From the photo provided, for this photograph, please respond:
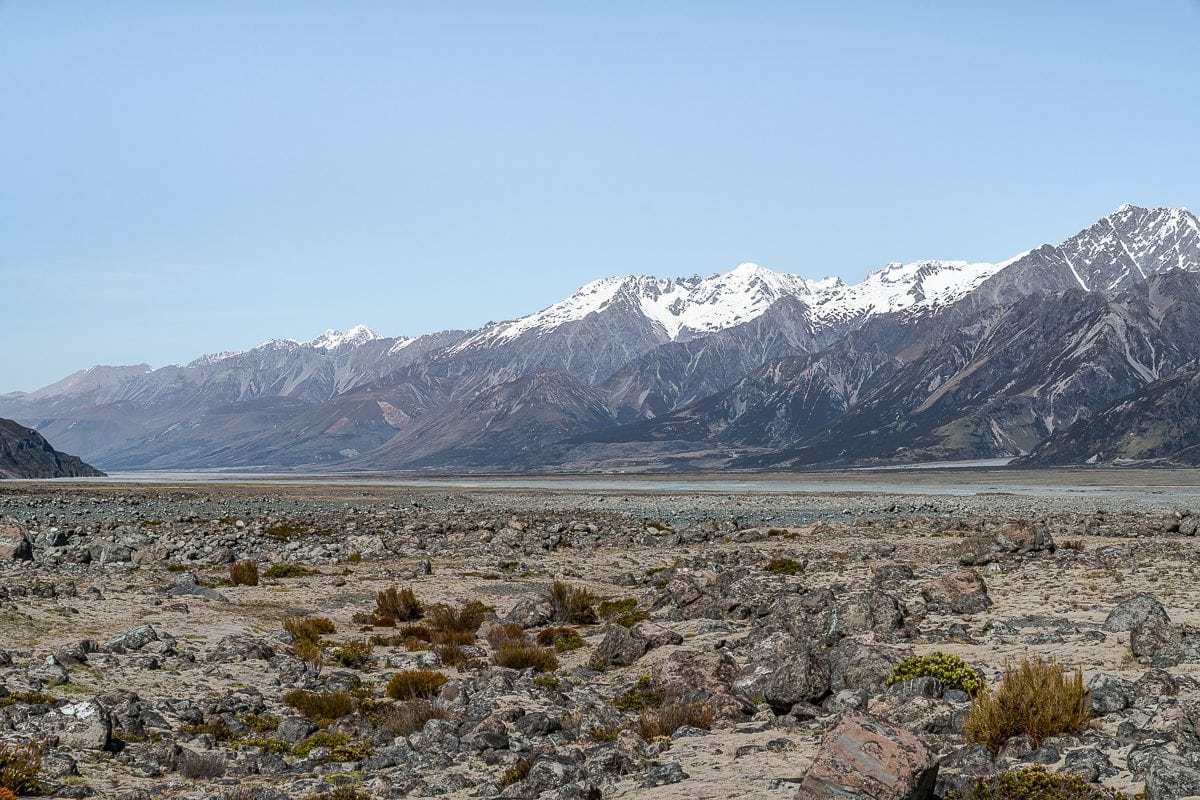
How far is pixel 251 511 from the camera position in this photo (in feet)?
310

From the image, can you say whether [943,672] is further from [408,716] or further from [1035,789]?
[408,716]

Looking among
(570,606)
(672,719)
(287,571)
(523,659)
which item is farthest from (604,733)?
(287,571)

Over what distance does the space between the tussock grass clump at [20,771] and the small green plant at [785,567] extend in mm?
30168

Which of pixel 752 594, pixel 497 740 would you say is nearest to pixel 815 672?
pixel 497 740

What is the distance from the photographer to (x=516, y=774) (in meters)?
16.1

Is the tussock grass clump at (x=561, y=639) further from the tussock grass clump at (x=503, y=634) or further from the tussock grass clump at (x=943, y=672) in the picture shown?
the tussock grass clump at (x=943, y=672)

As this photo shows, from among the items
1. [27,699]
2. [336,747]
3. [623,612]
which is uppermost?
[27,699]

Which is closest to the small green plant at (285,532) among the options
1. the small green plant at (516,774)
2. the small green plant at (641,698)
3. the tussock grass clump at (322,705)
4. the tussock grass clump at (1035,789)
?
the tussock grass clump at (322,705)

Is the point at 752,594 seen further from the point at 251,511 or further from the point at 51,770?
the point at 251,511

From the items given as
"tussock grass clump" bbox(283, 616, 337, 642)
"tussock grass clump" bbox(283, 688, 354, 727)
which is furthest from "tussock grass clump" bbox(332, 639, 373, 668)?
"tussock grass clump" bbox(283, 688, 354, 727)

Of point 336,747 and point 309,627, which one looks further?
point 309,627

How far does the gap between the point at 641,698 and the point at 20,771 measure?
1143 centimetres

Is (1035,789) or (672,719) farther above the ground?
(1035,789)

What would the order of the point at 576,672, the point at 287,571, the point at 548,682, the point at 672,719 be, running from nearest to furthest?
the point at 672,719 → the point at 548,682 → the point at 576,672 → the point at 287,571
